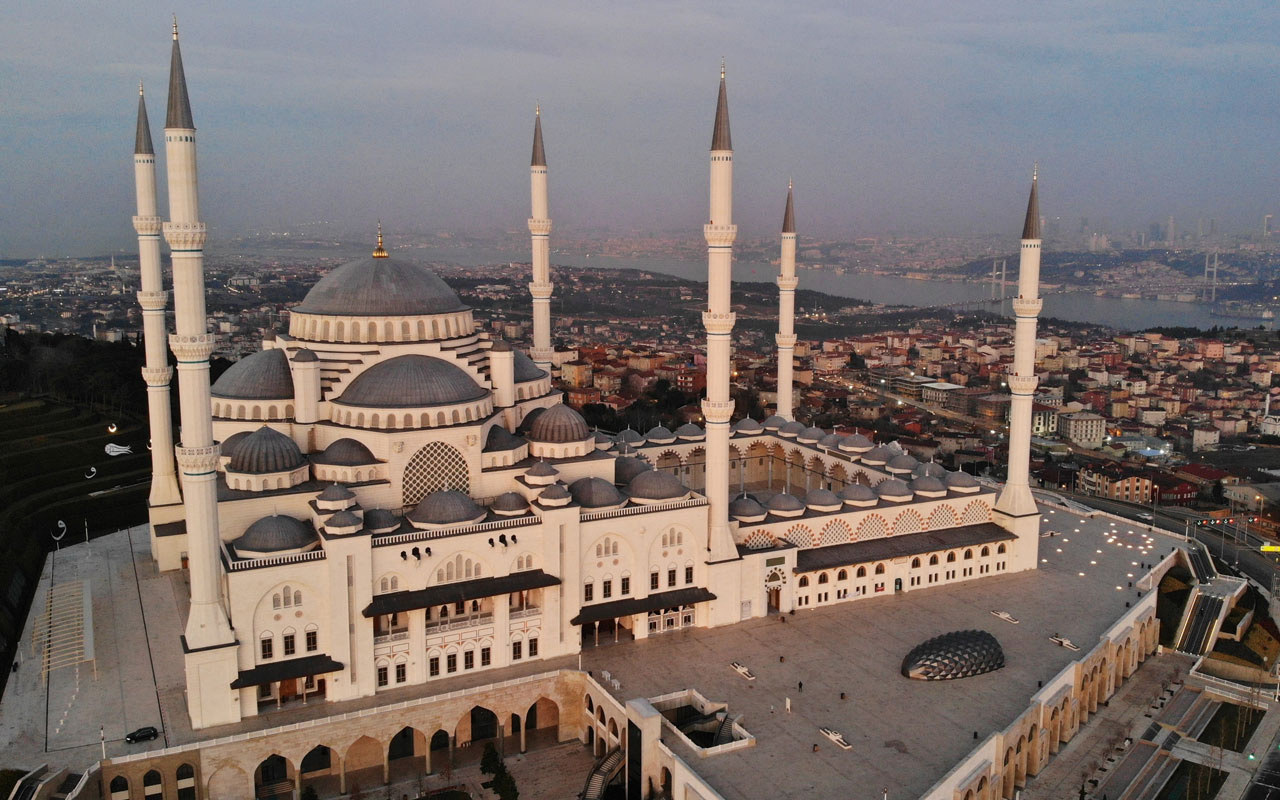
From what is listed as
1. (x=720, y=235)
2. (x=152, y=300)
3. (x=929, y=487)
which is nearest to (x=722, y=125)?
(x=720, y=235)

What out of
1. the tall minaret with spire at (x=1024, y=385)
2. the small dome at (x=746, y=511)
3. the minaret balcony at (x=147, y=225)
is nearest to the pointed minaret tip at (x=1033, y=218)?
the tall minaret with spire at (x=1024, y=385)

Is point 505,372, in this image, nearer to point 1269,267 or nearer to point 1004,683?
point 1004,683

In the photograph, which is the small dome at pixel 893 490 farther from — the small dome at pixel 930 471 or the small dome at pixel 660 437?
the small dome at pixel 660 437

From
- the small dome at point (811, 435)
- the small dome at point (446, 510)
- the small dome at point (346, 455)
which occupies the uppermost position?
the small dome at point (346, 455)

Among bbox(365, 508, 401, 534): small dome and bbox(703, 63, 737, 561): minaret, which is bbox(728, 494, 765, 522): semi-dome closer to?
bbox(703, 63, 737, 561): minaret

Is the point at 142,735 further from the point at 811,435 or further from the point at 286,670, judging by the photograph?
the point at 811,435

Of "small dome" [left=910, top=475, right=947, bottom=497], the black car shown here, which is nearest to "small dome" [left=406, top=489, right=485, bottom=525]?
the black car

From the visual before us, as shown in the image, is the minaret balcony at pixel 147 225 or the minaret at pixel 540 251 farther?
the minaret at pixel 540 251
